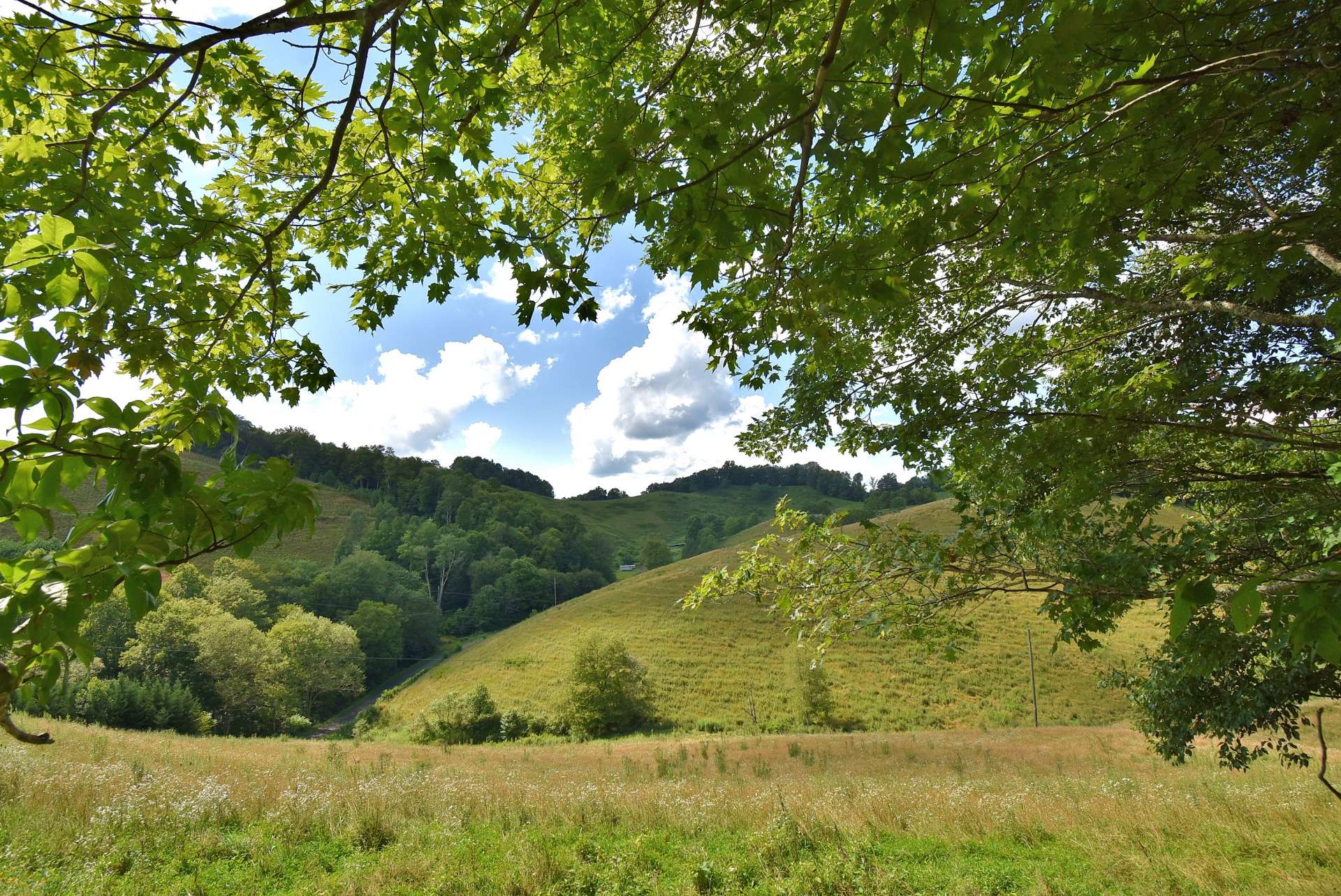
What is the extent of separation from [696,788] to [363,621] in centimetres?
6170

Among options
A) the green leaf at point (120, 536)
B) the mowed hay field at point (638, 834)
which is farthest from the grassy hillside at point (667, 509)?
the green leaf at point (120, 536)

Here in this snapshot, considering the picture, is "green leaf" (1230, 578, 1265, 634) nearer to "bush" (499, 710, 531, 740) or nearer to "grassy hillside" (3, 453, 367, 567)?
"bush" (499, 710, 531, 740)

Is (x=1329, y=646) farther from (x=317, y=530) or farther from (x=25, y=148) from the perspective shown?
(x=317, y=530)

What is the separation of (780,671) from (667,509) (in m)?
114

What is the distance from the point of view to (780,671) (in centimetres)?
3950

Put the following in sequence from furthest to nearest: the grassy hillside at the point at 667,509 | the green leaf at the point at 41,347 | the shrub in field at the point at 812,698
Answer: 1. the grassy hillside at the point at 667,509
2. the shrub in field at the point at 812,698
3. the green leaf at the point at 41,347

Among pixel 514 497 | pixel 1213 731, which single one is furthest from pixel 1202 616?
pixel 514 497

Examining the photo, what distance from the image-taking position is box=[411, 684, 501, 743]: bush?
34.1 m

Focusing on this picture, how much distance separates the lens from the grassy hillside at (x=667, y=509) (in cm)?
13062

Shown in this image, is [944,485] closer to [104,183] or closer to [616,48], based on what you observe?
[616,48]

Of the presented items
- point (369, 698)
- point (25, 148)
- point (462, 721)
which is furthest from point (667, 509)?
point (25, 148)

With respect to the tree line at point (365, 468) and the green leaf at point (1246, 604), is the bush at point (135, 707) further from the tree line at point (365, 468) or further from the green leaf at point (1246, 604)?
the tree line at point (365, 468)

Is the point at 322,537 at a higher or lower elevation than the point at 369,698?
higher

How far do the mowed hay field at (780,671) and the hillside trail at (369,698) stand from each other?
231 inches
